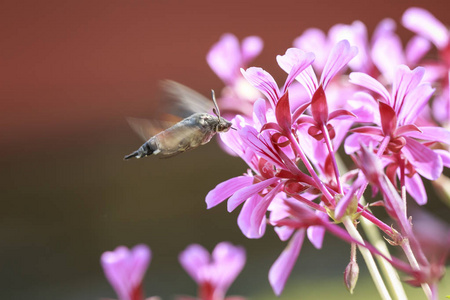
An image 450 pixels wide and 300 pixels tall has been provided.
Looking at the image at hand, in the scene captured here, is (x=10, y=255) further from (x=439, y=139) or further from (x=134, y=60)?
(x=439, y=139)

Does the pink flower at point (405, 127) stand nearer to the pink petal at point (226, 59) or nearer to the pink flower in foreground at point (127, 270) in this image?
the pink flower in foreground at point (127, 270)

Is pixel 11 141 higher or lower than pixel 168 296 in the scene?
higher

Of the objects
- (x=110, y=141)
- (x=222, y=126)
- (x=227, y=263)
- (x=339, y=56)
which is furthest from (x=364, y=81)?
(x=110, y=141)

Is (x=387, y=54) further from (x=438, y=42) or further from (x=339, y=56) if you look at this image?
(x=339, y=56)

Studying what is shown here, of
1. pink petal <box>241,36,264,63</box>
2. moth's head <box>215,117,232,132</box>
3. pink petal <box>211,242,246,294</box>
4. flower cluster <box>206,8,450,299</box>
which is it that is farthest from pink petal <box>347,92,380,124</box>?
pink petal <box>241,36,264,63</box>

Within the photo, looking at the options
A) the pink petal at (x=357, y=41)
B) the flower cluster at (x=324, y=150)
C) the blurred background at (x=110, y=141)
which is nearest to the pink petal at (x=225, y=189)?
the flower cluster at (x=324, y=150)

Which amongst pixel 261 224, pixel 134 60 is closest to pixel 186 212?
pixel 134 60
